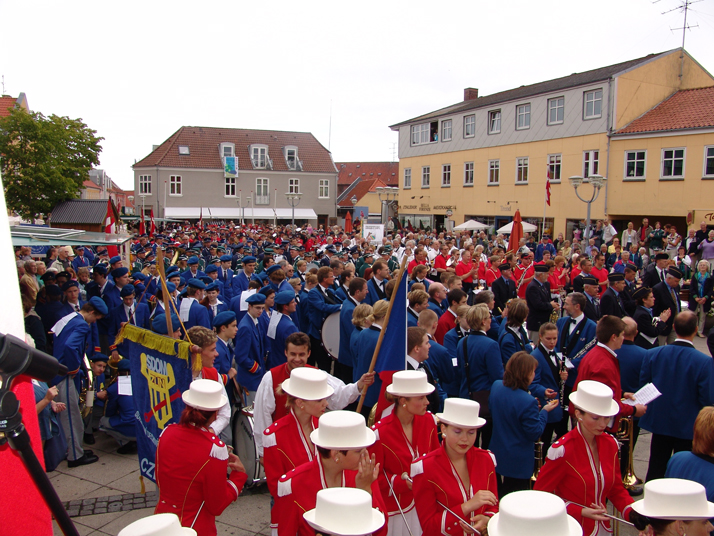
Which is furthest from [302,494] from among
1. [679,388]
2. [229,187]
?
[229,187]

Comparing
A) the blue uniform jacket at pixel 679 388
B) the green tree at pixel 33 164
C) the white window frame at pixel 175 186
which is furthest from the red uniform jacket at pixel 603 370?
the white window frame at pixel 175 186

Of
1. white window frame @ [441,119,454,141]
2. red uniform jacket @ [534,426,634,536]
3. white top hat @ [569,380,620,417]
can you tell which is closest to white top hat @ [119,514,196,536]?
red uniform jacket @ [534,426,634,536]

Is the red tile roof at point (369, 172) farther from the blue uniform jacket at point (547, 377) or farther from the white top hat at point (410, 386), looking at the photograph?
the white top hat at point (410, 386)

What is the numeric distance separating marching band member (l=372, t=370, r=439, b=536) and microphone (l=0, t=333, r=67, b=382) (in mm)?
2796

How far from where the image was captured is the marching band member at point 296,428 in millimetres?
3520

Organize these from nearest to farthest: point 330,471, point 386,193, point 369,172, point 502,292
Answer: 1. point 330,471
2. point 502,292
3. point 386,193
4. point 369,172

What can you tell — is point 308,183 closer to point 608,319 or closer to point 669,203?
point 669,203

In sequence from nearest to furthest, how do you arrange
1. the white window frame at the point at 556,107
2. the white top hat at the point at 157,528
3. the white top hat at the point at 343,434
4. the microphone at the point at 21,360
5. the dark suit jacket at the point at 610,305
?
the microphone at the point at 21,360 < the white top hat at the point at 157,528 < the white top hat at the point at 343,434 < the dark suit jacket at the point at 610,305 < the white window frame at the point at 556,107

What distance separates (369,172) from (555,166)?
50.8 m

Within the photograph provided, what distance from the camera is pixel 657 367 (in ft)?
17.1

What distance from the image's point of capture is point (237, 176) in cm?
5178

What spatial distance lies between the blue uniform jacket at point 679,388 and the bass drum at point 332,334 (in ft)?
14.4

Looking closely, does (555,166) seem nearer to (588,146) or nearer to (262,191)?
(588,146)

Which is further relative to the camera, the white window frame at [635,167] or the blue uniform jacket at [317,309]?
the white window frame at [635,167]
